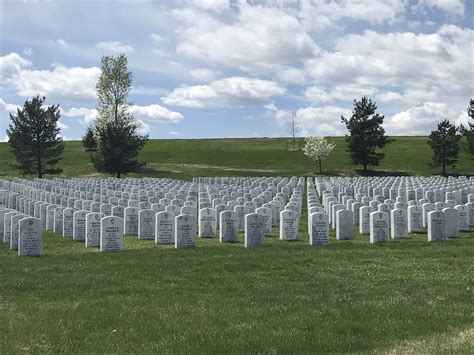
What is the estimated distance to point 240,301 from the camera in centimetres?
812

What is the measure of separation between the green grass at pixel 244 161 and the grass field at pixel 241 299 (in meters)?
43.7

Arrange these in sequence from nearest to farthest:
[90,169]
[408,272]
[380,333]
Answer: [380,333]
[408,272]
[90,169]

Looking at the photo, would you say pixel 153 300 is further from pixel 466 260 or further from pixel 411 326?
pixel 466 260

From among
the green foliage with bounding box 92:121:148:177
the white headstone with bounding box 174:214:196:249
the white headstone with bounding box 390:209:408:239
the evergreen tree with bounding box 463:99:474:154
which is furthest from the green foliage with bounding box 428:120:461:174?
the white headstone with bounding box 174:214:196:249

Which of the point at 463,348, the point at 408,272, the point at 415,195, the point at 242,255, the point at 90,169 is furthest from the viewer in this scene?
the point at 90,169

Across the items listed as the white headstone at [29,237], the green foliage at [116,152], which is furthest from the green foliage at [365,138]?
the white headstone at [29,237]

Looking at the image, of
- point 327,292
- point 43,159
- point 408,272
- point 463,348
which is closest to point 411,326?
point 463,348

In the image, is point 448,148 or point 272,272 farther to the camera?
point 448,148

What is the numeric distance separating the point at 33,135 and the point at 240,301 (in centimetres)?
4774

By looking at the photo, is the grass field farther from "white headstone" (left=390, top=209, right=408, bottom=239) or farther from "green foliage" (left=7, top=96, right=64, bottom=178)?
"green foliage" (left=7, top=96, right=64, bottom=178)

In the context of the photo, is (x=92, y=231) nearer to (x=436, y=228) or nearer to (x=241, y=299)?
(x=241, y=299)

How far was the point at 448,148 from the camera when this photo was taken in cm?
5900

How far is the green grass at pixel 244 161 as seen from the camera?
2448 inches

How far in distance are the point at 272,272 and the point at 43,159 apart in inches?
1863
